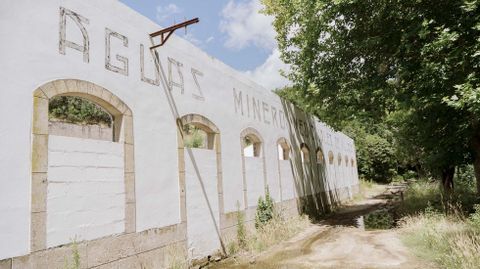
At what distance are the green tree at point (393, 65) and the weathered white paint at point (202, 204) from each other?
14.7 feet

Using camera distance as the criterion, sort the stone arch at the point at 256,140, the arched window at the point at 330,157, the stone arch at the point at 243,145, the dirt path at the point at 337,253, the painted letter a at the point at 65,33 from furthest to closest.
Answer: the arched window at the point at 330,157 < the stone arch at the point at 256,140 < the stone arch at the point at 243,145 < the dirt path at the point at 337,253 < the painted letter a at the point at 65,33

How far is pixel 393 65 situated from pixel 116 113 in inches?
314

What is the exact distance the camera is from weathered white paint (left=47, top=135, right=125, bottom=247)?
472cm

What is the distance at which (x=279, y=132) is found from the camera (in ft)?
41.7

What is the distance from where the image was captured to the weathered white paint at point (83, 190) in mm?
4723

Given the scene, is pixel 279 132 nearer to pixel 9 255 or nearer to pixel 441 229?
pixel 441 229

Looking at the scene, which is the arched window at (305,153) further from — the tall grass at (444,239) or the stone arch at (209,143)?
the stone arch at (209,143)

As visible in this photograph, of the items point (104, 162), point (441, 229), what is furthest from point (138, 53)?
point (441, 229)

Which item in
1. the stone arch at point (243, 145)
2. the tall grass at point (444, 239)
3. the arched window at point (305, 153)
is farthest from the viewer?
the arched window at point (305, 153)

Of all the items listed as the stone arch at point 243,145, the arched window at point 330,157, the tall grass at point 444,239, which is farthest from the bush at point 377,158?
the stone arch at point 243,145

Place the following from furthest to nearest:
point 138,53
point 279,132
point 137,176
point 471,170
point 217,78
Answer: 1. point 471,170
2. point 279,132
3. point 217,78
4. point 138,53
5. point 137,176

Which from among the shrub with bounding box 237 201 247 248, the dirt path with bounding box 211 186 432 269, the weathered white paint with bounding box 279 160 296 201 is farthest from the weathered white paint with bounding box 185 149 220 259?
the weathered white paint with bounding box 279 160 296 201

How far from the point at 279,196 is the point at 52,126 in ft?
38.5

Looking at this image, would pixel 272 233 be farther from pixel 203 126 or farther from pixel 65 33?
pixel 65 33
